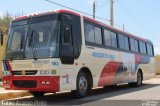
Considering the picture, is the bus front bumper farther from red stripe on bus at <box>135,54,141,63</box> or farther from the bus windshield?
red stripe on bus at <box>135,54,141,63</box>

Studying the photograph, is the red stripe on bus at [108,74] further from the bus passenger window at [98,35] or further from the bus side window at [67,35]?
the bus side window at [67,35]

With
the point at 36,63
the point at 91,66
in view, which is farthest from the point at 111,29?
the point at 36,63

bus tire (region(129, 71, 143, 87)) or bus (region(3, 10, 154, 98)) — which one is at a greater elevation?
bus (region(3, 10, 154, 98))

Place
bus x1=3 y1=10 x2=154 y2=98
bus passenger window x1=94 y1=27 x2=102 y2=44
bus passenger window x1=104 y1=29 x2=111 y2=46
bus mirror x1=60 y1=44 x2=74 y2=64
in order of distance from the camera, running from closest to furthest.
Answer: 1. bus x1=3 y1=10 x2=154 y2=98
2. bus mirror x1=60 y1=44 x2=74 y2=64
3. bus passenger window x1=94 y1=27 x2=102 y2=44
4. bus passenger window x1=104 y1=29 x2=111 y2=46

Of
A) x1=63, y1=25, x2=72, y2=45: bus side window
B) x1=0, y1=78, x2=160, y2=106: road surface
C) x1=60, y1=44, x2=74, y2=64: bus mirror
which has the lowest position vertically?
x1=0, y1=78, x2=160, y2=106: road surface

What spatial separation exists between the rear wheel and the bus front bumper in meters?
1.54

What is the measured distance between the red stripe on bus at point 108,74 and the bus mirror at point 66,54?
318 centimetres

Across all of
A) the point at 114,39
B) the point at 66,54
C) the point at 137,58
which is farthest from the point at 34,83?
the point at 137,58

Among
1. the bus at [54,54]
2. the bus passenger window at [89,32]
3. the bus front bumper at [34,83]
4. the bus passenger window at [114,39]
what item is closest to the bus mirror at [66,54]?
the bus at [54,54]

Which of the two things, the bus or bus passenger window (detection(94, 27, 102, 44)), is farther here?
bus passenger window (detection(94, 27, 102, 44))

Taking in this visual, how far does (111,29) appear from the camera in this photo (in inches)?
731

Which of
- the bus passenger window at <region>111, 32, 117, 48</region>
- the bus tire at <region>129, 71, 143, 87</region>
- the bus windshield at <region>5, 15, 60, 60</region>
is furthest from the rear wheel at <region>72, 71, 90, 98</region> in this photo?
the bus tire at <region>129, 71, 143, 87</region>

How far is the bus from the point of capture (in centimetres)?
1298

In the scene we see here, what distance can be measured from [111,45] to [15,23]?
17.9 feet
